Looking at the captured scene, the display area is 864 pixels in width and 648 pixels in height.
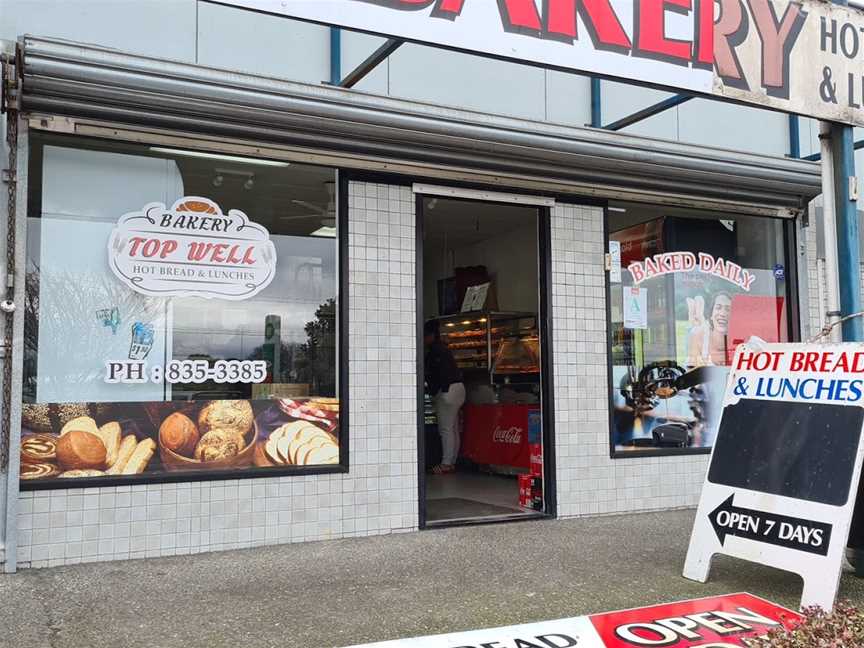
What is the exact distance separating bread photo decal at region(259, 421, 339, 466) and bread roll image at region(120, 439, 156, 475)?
80cm

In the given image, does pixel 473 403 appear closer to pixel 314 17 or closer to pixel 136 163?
pixel 136 163

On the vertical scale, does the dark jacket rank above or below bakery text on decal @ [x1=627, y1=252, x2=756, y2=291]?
below

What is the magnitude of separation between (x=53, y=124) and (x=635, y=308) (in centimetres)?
519

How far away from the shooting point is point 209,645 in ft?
12.9

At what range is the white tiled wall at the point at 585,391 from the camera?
705 cm

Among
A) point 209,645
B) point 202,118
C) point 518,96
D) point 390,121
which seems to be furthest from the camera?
point 518,96

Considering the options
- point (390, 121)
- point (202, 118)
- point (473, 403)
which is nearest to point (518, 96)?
point (390, 121)

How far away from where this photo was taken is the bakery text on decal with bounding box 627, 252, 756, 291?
768 centimetres

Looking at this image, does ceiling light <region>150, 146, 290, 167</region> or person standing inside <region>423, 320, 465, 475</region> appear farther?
person standing inside <region>423, 320, 465, 475</region>

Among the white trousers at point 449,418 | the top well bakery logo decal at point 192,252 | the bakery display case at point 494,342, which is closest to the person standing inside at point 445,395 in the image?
the white trousers at point 449,418

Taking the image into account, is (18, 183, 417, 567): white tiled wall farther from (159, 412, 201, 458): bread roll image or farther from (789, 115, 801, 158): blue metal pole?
(789, 115, 801, 158): blue metal pole

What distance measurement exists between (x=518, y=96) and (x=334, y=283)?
239 centimetres

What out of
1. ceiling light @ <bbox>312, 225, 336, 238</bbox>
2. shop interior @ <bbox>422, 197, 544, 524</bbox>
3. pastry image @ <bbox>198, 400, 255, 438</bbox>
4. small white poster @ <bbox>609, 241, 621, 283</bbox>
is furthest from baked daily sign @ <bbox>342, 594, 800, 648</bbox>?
small white poster @ <bbox>609, 241, 621, 283</bbox>

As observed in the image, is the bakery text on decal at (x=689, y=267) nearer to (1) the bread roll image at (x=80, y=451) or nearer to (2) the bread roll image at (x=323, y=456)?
(2) the bread roll image at (x=323, y=456)
